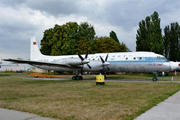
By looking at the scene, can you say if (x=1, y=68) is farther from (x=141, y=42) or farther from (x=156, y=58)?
(x=156, y=58)

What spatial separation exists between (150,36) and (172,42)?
7.67 meters

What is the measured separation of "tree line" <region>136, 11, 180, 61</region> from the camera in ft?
141

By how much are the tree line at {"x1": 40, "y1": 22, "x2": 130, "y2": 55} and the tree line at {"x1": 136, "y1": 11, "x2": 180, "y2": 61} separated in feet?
28.5

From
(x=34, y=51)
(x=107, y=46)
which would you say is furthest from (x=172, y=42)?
(x=34, y=51)

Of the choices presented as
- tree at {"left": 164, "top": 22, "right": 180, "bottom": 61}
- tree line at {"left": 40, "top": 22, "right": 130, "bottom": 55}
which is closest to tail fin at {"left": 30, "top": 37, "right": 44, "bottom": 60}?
tree line at {"left": 40, "top": 22, "right": 130, "bottom": 55}

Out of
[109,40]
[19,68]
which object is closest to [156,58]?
[109,40]

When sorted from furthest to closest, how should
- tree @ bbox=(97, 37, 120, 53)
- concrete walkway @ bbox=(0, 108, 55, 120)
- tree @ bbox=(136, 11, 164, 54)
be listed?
tree @ bbox=(97, 37, 120, 53)
tree @ bbox=(136, 11, 164, 54)
concrete walkway @ bbox=(0, 108, 55, 120)

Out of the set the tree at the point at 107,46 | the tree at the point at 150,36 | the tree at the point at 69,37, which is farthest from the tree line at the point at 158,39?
the tree at the point at 69,37

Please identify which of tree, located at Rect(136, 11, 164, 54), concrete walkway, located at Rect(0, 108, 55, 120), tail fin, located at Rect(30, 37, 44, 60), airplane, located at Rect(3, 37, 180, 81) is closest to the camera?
concrete walkway, located at Rect(0, 108, 55, 120)

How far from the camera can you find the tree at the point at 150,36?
42.5m

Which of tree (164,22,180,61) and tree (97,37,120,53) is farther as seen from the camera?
tree (97,37,120,53)

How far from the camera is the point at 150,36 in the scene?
143ft

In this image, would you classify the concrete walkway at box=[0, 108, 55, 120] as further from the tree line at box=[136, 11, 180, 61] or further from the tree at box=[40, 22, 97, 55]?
the tree line at box=[136, 11, 180, 61]

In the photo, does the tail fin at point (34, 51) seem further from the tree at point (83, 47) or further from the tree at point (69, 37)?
the tree at point (83, 47)
